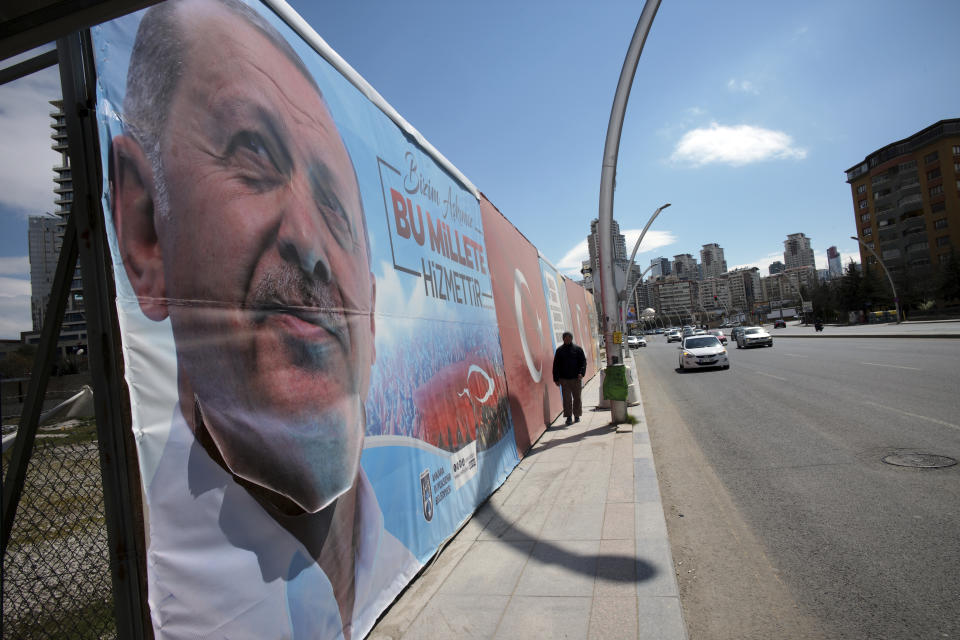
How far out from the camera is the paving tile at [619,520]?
14.9 ft

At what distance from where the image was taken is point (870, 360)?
1636 centimetres

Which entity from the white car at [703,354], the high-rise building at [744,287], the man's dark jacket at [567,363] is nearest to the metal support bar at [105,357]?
the man's dark jacket at [567,363]

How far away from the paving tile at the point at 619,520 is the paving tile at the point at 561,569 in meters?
0.23

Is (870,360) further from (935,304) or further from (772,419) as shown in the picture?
(935,304)

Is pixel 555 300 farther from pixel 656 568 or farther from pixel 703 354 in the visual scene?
pixel 656 568

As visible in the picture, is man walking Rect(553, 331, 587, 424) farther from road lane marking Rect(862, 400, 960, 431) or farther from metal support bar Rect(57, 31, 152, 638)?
metal support bar Rect(57, 31, 152, 638)

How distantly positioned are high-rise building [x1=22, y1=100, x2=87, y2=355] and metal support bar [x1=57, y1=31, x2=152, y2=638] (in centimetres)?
16

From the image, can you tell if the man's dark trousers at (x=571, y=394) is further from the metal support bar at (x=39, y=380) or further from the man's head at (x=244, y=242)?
the metal support bar at (x=39, y=380)

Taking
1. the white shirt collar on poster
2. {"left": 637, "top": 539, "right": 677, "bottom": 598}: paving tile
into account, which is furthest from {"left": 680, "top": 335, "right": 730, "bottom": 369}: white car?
the white shirt collar on poster

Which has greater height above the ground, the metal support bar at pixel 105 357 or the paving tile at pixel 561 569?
the metal support bar at pixel 105 357

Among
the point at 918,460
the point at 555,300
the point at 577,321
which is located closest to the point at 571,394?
the point at 555,300

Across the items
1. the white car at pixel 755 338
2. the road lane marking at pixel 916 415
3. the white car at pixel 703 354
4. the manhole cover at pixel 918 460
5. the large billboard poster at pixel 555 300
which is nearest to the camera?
the manhole cover at pixel 918 460

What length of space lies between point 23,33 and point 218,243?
1.14 metres

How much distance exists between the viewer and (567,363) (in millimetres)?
10555
